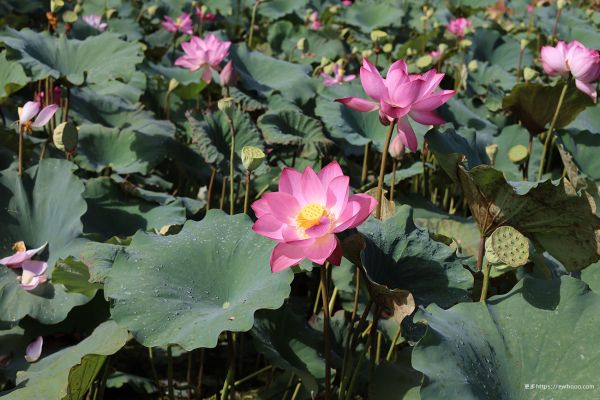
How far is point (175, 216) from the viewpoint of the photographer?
1752 millimetres

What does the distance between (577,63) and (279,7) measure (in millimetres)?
2566

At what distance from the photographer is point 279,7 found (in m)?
4.05

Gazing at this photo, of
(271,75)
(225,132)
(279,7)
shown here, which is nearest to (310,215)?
(225,132)

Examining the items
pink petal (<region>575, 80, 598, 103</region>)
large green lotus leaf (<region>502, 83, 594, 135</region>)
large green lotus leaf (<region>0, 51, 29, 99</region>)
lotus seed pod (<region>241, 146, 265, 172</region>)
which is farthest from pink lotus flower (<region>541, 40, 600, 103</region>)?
large green lotus leaf (<region>0, 51, 29, 99</region>)

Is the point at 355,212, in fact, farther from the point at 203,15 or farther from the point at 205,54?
the point at 203,15

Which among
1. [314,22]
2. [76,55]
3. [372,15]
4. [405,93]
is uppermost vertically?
[405,93]

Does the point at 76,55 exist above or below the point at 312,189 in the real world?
below

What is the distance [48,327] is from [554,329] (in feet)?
3.46

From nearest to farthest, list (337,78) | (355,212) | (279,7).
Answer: (355,212), (337,78), (279,7)

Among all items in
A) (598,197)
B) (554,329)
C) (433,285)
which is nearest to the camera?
(554,329)

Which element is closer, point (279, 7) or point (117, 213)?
point (117, 213)

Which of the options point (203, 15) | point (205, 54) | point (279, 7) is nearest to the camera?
point (205, 54)

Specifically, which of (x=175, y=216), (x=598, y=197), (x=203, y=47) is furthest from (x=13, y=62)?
(x=598, y=197)

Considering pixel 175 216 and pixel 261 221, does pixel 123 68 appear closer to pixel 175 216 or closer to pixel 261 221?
pixel 175 216
